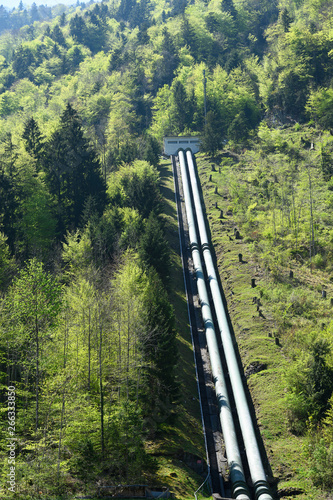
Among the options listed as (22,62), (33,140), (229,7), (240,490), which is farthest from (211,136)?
(22,62)

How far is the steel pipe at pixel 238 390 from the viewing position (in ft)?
110

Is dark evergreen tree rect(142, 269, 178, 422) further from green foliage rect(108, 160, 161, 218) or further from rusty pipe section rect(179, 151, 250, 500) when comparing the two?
green foliage rect(108, 160, 161, 218)

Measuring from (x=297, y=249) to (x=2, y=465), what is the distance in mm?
42278

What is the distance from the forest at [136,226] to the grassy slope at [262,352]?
0.72 metres

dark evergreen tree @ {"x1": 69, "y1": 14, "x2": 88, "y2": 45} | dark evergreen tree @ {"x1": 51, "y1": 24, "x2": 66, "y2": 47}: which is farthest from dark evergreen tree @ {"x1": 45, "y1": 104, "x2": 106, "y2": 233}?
dark evergreen tree @ {"x1": 69, "y1": 14, "x2": 88, "y2": 45}

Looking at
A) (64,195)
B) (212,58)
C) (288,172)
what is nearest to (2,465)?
(64,195)

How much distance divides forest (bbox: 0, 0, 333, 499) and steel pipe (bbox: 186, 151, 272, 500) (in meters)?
2.99

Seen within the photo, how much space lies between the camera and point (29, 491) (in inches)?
1044

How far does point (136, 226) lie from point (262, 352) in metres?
22.0

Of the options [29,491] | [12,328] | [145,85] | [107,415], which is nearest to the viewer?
[29,491]

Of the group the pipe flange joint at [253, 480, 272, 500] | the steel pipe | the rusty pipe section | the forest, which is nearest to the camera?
the pipe flange joint at [253, 480, 272, 500]

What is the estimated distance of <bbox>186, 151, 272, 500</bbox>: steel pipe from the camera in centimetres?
3362

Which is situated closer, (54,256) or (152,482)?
(152,482)

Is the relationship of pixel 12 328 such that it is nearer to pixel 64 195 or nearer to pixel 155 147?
pixel 64 195
